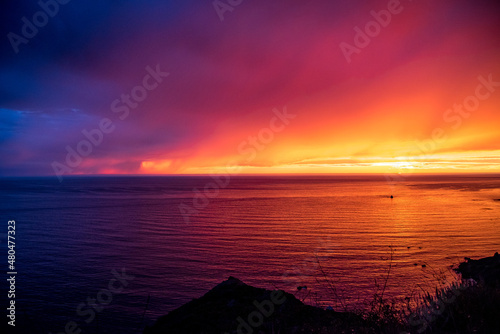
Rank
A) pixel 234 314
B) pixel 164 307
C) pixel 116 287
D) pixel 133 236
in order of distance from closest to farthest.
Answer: pixel 234 314
pixel 164 307
pixel 116 287
pixel 133 236

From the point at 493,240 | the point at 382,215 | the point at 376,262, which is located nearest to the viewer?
the point at 376,262

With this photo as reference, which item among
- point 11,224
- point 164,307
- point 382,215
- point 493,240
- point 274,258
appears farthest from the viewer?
point 382,215

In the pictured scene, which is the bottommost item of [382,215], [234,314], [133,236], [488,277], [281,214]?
[382,215]

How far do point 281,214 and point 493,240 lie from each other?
32315 mm

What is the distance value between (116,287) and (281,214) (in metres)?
40.5

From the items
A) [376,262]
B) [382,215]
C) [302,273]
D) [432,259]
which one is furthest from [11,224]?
[382,215]

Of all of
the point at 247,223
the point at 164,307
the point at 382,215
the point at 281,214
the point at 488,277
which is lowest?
the point at 382,215

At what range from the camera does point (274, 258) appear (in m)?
29.6

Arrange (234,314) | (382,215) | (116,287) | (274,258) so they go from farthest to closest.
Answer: (382,215) → (274,258) → (116,287) → (234,314)

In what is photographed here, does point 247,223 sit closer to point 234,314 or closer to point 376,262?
point 376,262

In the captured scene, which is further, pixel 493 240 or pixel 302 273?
pixel 493 240

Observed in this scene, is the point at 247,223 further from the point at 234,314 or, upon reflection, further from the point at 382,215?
the point at 234,314

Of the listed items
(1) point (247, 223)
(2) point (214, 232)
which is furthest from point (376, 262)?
(1) point (247, 223)

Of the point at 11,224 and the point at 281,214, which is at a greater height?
the point at 11,224
